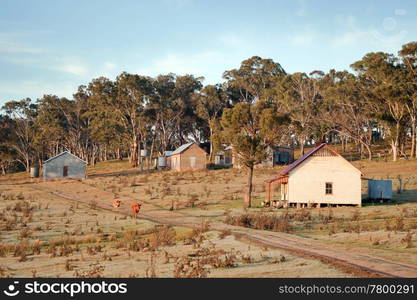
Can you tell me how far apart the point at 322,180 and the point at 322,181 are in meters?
0.08

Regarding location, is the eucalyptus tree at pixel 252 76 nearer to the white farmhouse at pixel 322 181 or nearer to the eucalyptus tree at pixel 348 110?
the eucalyptus tree at pixel 348 110

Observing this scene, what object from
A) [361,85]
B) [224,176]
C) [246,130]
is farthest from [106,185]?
[361,85]

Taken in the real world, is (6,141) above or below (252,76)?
below

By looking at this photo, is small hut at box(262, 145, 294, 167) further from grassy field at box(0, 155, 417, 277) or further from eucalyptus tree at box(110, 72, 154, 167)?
grassy field at box(0, 155, 417, 277)

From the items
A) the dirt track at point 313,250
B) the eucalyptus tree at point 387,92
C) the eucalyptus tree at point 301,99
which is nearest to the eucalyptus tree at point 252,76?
the eucalyptus tree at point 301,99

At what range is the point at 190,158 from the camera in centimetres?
8106

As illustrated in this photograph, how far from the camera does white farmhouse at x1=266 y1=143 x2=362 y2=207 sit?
40.0 meters

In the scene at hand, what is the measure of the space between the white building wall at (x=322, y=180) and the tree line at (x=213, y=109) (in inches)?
1063

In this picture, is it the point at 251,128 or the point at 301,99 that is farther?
the point at 301,99

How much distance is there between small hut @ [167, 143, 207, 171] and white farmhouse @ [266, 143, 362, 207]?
41160mm

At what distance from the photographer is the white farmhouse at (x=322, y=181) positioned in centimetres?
4000

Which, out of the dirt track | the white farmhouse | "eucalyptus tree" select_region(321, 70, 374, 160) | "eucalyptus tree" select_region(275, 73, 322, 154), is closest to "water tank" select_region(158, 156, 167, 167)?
"eucalyptus tree" select_region(275, 73, 322, 154)

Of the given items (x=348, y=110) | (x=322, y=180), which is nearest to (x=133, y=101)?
(x=348, y=110)

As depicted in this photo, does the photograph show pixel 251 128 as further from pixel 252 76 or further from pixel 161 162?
pixel 252 76
